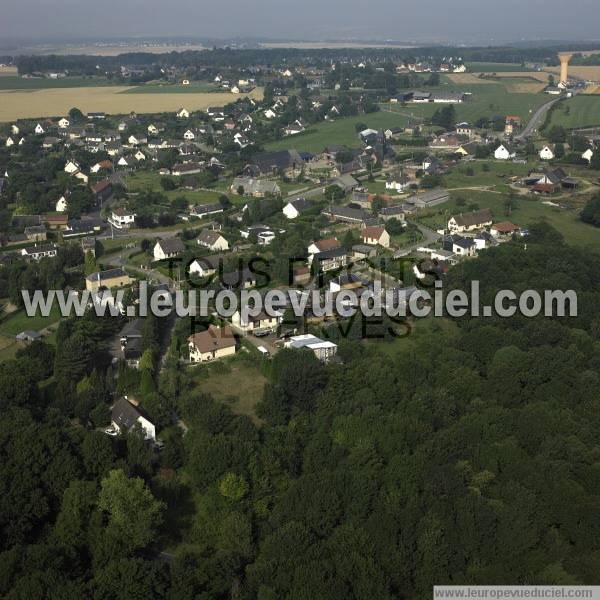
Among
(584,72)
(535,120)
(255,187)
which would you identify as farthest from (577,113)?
(255,187)

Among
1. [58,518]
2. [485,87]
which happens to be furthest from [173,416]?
[485,87]

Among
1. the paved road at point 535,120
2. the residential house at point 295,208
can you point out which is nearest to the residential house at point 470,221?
the residential house at point 295,208

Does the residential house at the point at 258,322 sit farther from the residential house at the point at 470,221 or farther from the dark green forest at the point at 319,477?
the residential house at the point at 470,221

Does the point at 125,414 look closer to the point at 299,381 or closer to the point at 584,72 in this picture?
the point at 299,381

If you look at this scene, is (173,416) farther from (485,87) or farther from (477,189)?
(485,87)

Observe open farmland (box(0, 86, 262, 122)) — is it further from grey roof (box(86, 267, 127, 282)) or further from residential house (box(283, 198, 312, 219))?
grey roof (box(86, 267, 127, 282))

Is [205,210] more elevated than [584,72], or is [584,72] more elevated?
[584,72]

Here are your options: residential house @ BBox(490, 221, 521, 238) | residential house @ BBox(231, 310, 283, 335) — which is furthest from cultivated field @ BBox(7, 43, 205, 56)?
residential house @ BBox(231, 310, 283, 335)
